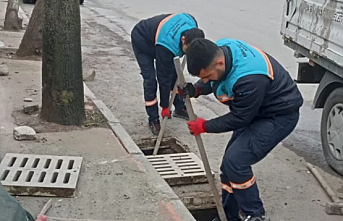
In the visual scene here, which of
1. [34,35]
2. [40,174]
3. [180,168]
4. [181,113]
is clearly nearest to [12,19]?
[34,35]

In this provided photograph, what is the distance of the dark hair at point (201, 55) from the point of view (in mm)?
3430

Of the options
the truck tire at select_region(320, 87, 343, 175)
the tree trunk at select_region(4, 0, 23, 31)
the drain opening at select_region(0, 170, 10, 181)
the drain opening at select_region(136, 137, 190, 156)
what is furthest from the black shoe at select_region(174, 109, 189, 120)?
the tree trunk at select_region(4, 0, 23, 31)

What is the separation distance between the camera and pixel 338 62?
15.9ft

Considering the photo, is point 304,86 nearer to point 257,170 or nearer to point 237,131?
point 257,170

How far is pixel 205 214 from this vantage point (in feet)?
15.1

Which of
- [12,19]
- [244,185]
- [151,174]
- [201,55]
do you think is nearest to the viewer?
[201,55]

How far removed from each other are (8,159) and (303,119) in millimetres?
3957

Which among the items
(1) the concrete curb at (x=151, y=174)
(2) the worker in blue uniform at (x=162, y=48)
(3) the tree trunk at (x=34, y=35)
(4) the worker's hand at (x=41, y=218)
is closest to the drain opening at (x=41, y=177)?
(4) the worker's hand at (x=41, y=218)

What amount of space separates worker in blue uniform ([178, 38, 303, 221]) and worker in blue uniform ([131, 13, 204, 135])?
4.24ft

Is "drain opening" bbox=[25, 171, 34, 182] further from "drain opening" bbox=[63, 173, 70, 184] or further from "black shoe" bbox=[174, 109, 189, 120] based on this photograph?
"black shoe" bbox=[174, 109, 189, 120]

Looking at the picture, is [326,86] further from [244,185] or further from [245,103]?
[245,103]

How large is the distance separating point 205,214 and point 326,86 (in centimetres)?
185

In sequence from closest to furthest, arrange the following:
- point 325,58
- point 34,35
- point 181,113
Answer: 1. point 325,58
2. point 181,113
3. point 34,35

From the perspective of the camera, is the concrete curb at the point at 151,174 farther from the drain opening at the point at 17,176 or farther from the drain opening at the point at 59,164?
the drain opening at the point at 17,176
